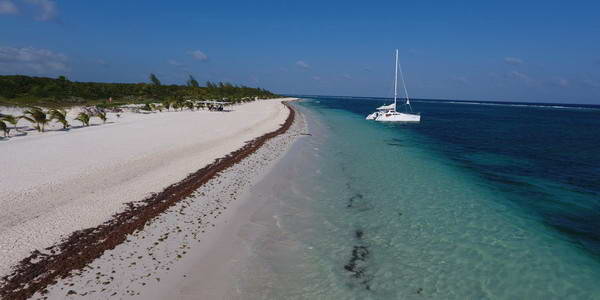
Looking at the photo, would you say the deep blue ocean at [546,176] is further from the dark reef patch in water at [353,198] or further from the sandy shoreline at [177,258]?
the sandy shoreline at [177,258]

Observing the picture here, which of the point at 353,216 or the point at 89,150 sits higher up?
the point at 89,150

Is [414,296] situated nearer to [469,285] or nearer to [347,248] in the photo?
[469,285]

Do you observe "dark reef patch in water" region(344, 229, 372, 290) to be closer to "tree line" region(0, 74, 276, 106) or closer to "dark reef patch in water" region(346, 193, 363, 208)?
"dark reef patch in water" region(346, 193, 363, 208)

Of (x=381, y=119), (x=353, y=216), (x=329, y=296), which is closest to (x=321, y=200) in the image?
(x=353, y=216)

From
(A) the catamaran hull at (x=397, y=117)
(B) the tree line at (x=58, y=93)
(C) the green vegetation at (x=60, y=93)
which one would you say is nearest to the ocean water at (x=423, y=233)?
(A) the catamaran hull at (x=397, y=117)

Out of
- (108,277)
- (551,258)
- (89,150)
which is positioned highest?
(89,150)

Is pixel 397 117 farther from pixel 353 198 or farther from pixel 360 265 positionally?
pixel 360 265
